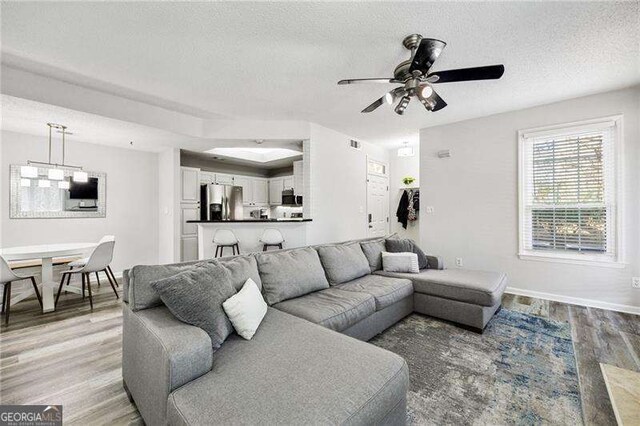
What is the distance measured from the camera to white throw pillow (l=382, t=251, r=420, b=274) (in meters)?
3.34

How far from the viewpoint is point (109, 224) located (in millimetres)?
5000

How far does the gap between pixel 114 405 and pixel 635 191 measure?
5.54 metres

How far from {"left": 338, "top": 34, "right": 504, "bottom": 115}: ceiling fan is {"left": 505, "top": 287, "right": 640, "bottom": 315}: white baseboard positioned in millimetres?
3189

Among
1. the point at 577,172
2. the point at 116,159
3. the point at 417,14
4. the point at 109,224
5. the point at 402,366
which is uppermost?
the point at 417,14

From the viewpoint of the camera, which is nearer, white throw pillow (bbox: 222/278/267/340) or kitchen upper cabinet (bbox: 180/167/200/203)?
white throw pillow (bbox: 222/278/267/340)

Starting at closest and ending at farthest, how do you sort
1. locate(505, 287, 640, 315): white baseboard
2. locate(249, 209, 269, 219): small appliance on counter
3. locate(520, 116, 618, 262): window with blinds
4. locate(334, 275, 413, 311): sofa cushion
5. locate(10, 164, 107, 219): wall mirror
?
locate(334, 275, 413, 311): sofa cushion → locate(505, 287, 640, 315): white baseboard → locate(520, 116, 618, 262): window with blinds → locate(10, 164, 107, 219): wall mirror → locate(249, 209, 269, 219): small appliance on counter

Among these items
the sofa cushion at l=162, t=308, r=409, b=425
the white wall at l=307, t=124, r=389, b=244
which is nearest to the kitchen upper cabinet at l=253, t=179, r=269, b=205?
the white wall at l=307, t=124, r=389, b=244

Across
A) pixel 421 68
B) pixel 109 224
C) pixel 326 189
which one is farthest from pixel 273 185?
pixel 421 68

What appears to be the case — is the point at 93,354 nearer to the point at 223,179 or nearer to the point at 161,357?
the point at 161,357

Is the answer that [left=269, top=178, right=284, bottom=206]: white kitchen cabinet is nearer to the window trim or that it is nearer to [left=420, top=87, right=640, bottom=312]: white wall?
[left=420, top=87, right=640, bottom=312]: white wall

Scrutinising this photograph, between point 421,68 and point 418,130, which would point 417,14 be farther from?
point 418,130

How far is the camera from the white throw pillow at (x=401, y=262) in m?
3.34

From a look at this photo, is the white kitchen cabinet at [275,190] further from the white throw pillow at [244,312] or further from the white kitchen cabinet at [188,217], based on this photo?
the white throw pillow at [244,312]

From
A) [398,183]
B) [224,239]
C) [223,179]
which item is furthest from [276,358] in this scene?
[223,179]
